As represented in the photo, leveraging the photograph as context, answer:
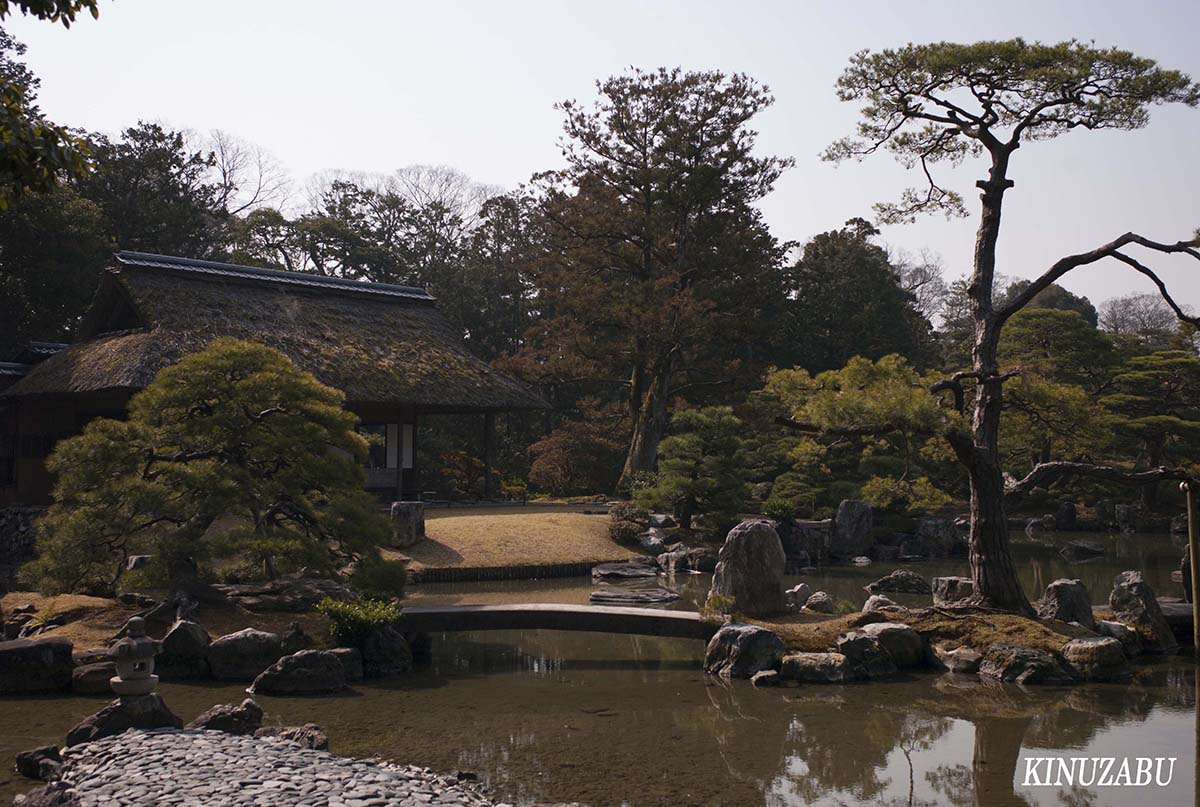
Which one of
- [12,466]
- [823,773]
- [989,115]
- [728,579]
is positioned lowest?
[823,773]

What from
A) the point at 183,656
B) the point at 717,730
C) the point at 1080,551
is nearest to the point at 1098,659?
the point at 717,730

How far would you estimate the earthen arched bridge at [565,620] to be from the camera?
11.4 meters

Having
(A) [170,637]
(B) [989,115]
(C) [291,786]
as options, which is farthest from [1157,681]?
(A) [170,637]

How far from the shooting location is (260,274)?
23094mm

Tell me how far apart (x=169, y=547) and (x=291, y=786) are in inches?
221

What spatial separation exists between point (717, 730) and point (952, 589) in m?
5.03

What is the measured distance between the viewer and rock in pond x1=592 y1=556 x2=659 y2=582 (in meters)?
17.4

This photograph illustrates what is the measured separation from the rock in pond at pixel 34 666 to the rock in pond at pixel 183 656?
2.68 feet

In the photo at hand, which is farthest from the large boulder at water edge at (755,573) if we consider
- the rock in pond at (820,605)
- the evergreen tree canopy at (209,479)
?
the evergreen tree canopy at (209,479)

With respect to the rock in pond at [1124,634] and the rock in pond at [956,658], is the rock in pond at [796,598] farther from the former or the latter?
the rock in pond at [1124,634]

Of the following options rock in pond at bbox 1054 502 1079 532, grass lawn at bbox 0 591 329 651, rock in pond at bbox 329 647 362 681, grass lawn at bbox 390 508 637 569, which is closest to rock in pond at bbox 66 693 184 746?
rock in pond at bbox 329 647 362 681

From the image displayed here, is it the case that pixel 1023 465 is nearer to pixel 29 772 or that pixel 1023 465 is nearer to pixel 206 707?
pixel 206 707

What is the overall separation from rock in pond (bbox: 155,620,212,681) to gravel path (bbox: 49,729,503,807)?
2.69 meters

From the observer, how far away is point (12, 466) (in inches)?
776
